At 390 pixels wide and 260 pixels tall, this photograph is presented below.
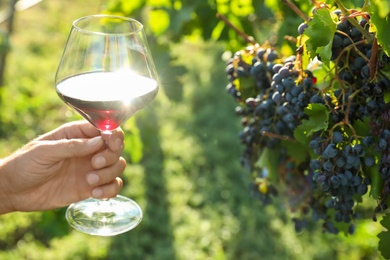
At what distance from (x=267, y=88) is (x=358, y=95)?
14.2 inches

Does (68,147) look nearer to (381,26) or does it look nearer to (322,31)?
(322,31)

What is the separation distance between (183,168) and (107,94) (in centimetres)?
287

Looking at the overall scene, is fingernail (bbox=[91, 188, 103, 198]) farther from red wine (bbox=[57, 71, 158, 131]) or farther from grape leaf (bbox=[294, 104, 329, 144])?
grape leaf (bbox=[294, 104, 329, 144])

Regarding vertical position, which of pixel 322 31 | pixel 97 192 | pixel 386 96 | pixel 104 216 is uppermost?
pixel 322 31

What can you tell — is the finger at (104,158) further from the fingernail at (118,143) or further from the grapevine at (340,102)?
the grapevine at (340,102)

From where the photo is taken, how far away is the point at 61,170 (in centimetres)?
197

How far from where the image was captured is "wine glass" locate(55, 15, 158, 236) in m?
1.58

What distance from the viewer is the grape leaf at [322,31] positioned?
1.25 metres

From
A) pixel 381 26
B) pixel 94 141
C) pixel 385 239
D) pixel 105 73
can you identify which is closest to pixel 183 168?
pixel 94 141

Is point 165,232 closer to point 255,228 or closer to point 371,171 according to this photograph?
point 255,228

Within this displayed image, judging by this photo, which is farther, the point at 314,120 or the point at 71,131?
the point at 71,131

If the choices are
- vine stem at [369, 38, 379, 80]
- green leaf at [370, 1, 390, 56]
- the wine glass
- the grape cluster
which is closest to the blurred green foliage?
the grape cluster

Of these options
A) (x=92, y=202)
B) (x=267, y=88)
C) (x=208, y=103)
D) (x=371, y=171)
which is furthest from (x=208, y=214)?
(x=371, y=171)

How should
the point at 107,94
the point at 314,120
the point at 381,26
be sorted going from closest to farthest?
the point at 381,26 → the point at 314,120 → the point at 107,94
